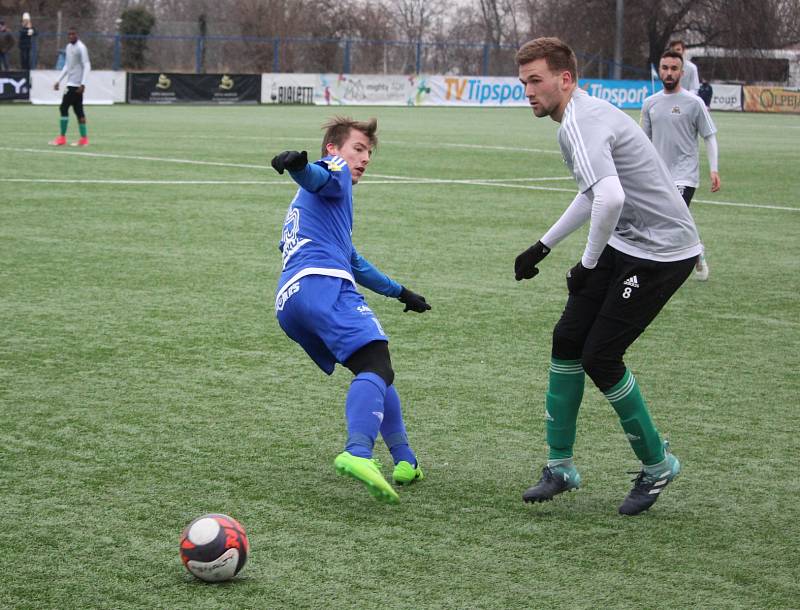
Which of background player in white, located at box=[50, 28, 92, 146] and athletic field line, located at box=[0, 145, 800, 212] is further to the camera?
background player in white, located at box=[50, 28, 92, 146]

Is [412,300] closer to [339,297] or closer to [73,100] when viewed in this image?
[339,297]

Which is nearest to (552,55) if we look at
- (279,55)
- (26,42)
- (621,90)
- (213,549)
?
(213,549)

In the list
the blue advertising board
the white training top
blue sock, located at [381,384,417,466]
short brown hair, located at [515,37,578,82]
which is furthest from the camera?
the blue advertising board

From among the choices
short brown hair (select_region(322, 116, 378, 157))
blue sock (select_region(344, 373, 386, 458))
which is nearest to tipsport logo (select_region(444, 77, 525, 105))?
short brown hair (select_region(322, 116, 378, 157))

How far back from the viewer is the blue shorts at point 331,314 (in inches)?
196

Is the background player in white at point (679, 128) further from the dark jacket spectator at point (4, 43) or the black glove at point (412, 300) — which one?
the dark jacket spectator at point (4, 43)

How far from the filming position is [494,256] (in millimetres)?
11641

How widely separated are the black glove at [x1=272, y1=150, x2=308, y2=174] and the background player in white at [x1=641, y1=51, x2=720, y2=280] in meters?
6.79

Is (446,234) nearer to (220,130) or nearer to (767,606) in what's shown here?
(767,606)

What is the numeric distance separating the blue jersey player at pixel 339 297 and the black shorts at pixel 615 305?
0.83m

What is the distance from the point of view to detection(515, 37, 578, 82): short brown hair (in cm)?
477

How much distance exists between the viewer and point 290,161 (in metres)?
4.59

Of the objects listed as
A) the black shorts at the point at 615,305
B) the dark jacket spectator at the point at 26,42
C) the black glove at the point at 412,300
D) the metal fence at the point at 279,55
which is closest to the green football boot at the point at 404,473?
the black glove at the point at 412,300

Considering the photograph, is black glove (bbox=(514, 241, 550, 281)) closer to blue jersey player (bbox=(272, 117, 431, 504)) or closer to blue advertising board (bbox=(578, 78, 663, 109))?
blue jersey player (bbox=(272, 117, 431, 504))
